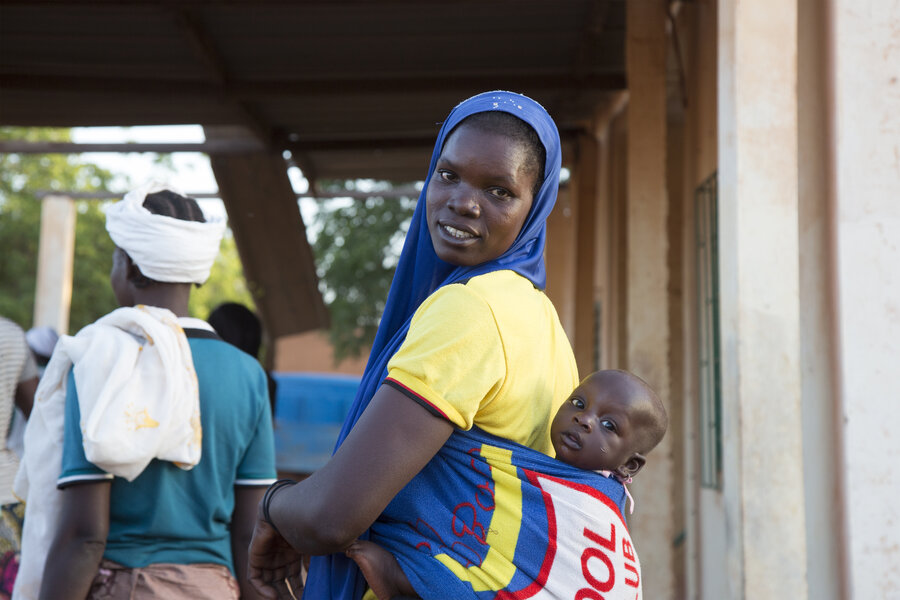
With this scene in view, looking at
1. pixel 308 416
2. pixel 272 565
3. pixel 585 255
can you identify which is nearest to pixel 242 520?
pixel 272 565

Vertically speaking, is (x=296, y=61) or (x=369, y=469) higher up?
(x=296, y=61)

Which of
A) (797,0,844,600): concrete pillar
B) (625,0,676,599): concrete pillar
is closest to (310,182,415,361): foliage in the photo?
(625,0,676,599): concrete pillar

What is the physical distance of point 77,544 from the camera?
236cm

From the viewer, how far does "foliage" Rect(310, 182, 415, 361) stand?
20.9m

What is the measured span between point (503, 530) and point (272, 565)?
45 centimetres

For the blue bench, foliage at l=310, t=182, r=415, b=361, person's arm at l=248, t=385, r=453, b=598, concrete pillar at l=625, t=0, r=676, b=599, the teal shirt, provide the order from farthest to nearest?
foliage at l=310, t=182, r=415, b=361
the blue bench
concrete pillar at l=625, t=0, r=676, b=599
the teal shirt
person's arm at l=248, t=385, r=453, b=598

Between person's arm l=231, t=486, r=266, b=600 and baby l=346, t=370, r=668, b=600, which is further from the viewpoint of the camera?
person's arm l=231, t=486, r=266, b=600

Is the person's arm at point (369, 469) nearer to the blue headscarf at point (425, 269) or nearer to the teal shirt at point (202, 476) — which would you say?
the blue headscarf at point (425, 269)

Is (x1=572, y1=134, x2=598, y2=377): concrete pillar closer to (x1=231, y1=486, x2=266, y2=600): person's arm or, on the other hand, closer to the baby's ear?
(x1=231, y1=486, x2=266, y2=600): person's arm

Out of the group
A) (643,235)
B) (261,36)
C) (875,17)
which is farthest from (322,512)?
(261,36)

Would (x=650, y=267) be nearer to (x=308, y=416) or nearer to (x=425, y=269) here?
(x=425, y=269)

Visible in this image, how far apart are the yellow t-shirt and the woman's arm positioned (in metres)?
0.03

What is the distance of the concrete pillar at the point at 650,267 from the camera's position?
564 cm

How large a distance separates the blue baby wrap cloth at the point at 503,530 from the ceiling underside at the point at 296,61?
474 centimetres
